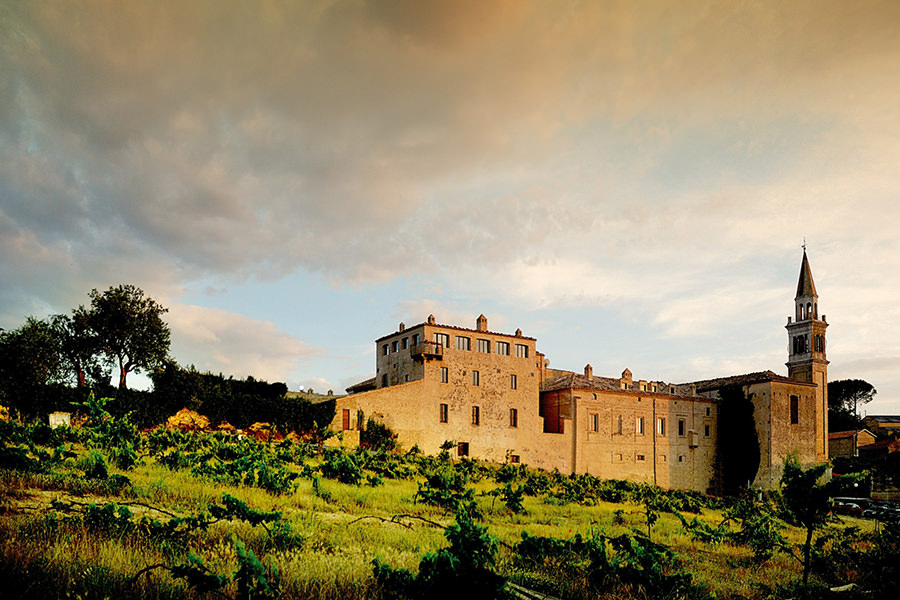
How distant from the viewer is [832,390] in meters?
102

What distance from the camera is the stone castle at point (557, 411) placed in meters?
42.9

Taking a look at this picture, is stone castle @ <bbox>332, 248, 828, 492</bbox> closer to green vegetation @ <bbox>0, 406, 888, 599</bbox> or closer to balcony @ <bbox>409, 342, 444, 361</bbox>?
balcony @ <bbox>409, 342, 444, 361</bbox>

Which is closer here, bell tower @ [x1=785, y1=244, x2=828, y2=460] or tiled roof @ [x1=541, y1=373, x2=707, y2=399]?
tiled roof @ [x1=541, y1=373, x2=707, y2=399]

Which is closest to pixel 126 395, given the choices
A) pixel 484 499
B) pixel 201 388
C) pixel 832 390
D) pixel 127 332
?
pixel 201 388

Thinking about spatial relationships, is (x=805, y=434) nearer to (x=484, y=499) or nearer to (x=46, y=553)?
(x=484, y=499)

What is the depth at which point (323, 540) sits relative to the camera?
8633mm

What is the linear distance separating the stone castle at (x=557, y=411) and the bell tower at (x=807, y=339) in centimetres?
679

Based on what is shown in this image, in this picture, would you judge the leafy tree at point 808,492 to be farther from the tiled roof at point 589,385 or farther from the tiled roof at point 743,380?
the tiled roof at point 743,380

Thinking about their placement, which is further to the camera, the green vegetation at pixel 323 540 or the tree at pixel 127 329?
the tree at pixel 127 329

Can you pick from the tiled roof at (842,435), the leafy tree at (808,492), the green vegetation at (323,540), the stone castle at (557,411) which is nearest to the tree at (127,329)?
the stone castle at (557,411)

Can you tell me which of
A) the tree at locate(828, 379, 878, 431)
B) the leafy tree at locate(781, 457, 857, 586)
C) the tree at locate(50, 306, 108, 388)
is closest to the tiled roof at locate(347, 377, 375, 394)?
the tree at locate(50, 306, 108, 388)

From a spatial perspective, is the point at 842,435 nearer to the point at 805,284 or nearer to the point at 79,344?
the point at 805,284

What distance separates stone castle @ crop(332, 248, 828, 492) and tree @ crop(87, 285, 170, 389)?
1441cm

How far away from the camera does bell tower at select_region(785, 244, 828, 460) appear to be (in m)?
64.4
